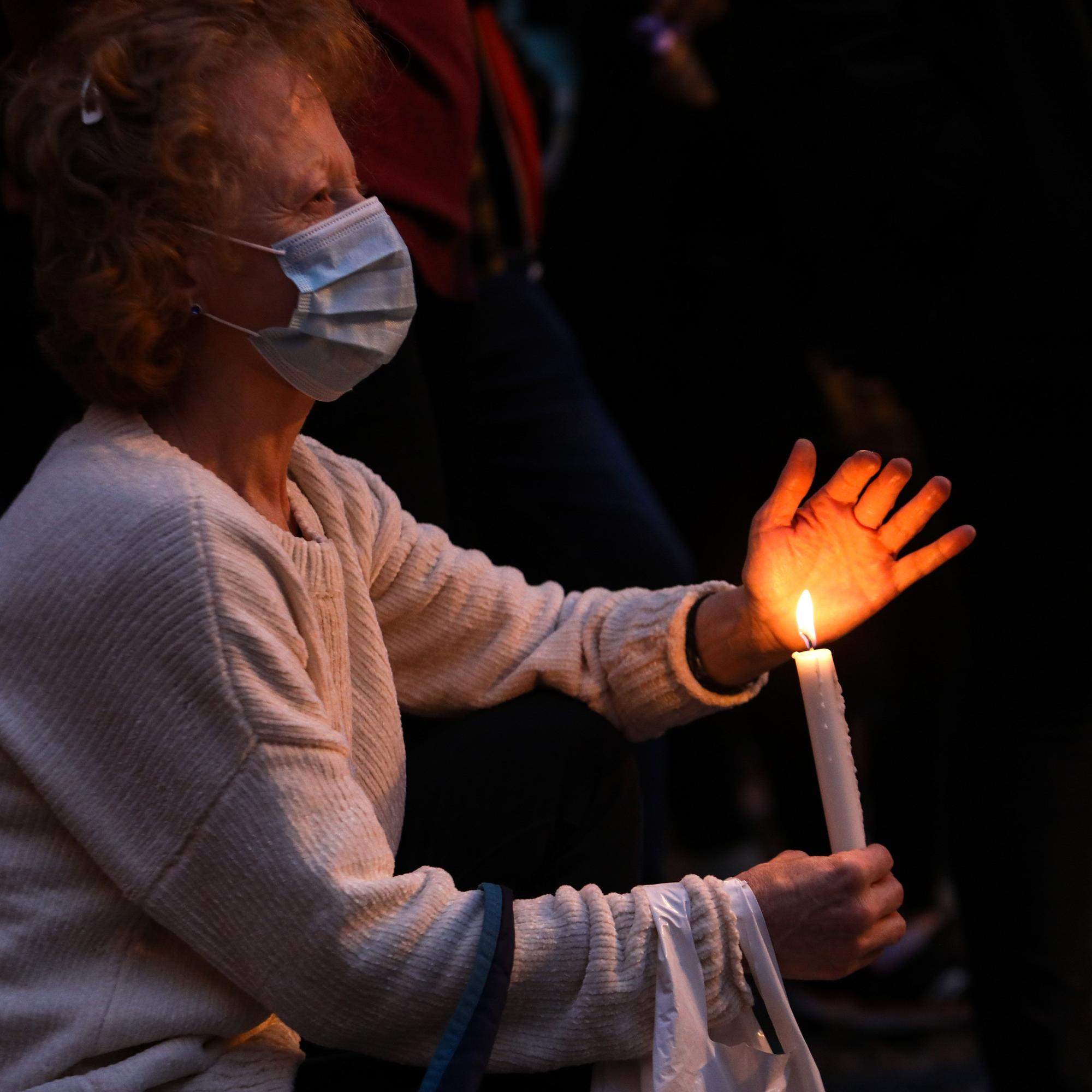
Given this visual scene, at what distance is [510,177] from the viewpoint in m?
2.63

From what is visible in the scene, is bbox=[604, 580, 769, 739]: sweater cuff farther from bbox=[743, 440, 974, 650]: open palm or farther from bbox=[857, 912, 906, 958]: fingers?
bbox=[857, 912, 906, 958]: fingers

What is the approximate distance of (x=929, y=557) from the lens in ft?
5.64

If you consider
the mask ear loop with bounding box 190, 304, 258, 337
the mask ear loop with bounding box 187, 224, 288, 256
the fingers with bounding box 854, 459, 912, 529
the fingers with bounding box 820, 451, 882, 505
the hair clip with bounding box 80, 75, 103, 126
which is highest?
the hair clip with bounding box 80, 75, 103, 126

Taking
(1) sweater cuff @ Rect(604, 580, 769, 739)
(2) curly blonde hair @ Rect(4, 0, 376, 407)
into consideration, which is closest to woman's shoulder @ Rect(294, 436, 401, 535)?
(2) curly blonde hair @ Rect(4, 0, 376, 407)

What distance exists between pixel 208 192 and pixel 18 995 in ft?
2.59

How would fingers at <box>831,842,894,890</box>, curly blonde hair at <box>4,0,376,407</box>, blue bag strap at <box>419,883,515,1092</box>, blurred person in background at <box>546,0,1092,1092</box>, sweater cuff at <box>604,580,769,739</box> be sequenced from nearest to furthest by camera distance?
1. blue bag strap at <box>419,883,515,1092</box>
2. fingers at <box>831,842,894,890</box>
3. curly blonde hair at <box>4,0,376,407</box>
4. sweater cuff at <box>604,580,769,739</box>
5. blurred person in background at <box>546,0,1092,1092</box>

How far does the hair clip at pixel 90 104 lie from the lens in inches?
60.1

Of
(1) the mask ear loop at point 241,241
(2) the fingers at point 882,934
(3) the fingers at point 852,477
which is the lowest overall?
(2) the fingers at point 882,934

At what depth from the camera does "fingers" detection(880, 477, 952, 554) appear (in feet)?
5.55

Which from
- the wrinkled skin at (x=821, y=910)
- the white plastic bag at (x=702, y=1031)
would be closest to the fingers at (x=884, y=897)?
the wrinkled skin at (x=821, y=910)

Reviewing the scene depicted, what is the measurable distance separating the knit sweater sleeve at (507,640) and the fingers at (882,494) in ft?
0.75

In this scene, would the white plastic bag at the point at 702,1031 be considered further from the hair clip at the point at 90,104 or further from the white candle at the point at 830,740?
the hair clip at the point at 90,104

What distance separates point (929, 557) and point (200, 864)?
0.87 meters

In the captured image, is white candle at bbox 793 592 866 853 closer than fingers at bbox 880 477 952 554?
Yes
